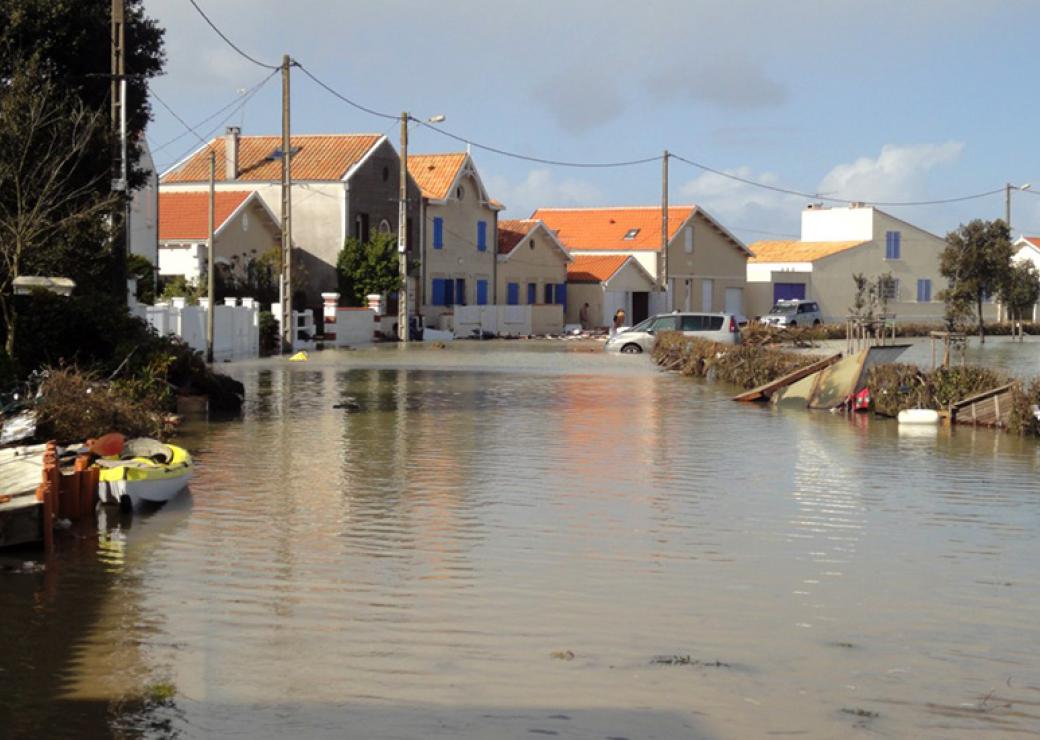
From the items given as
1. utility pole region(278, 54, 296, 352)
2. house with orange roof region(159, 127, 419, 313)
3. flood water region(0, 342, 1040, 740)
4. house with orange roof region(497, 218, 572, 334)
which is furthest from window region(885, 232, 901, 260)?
flood water region(0, 342, 1040, 740)

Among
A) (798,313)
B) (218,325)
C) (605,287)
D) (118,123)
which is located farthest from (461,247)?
(118,123)

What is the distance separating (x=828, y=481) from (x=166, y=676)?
35.0ft

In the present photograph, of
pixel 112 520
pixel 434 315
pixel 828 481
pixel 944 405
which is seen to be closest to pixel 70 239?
pixel 112 520

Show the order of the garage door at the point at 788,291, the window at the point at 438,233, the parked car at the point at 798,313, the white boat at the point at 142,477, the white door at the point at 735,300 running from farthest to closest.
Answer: the garage door at the point at 788,291
the white door at the point at 735,300
the parked car at the point at 798,313
the window at the point at 438,233
the white boat at the point at 142,477

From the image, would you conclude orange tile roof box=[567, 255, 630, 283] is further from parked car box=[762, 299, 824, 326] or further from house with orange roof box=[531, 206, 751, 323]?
parked car box=[762, 299, 824, 326]

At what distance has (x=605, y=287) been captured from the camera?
74.6 metres

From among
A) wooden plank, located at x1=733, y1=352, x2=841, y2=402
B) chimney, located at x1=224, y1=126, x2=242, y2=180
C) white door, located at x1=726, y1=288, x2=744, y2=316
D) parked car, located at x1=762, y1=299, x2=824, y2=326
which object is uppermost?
chimney, located at x1=224, y1=126, x2=242, y2=180

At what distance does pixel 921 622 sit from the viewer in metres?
10.1

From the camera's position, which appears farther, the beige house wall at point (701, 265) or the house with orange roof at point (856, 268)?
the house with orange roof at point (856, 268)

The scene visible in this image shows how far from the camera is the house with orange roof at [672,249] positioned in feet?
257

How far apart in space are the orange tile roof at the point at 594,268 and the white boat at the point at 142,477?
197ft

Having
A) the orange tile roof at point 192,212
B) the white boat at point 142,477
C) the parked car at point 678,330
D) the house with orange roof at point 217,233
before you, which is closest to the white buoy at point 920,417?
the white boat at point 142,477

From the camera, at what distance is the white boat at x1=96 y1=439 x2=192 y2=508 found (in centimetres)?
1440

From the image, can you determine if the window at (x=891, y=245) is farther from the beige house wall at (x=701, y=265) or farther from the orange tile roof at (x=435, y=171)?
the orange tile roof at (x=435, y=171)
